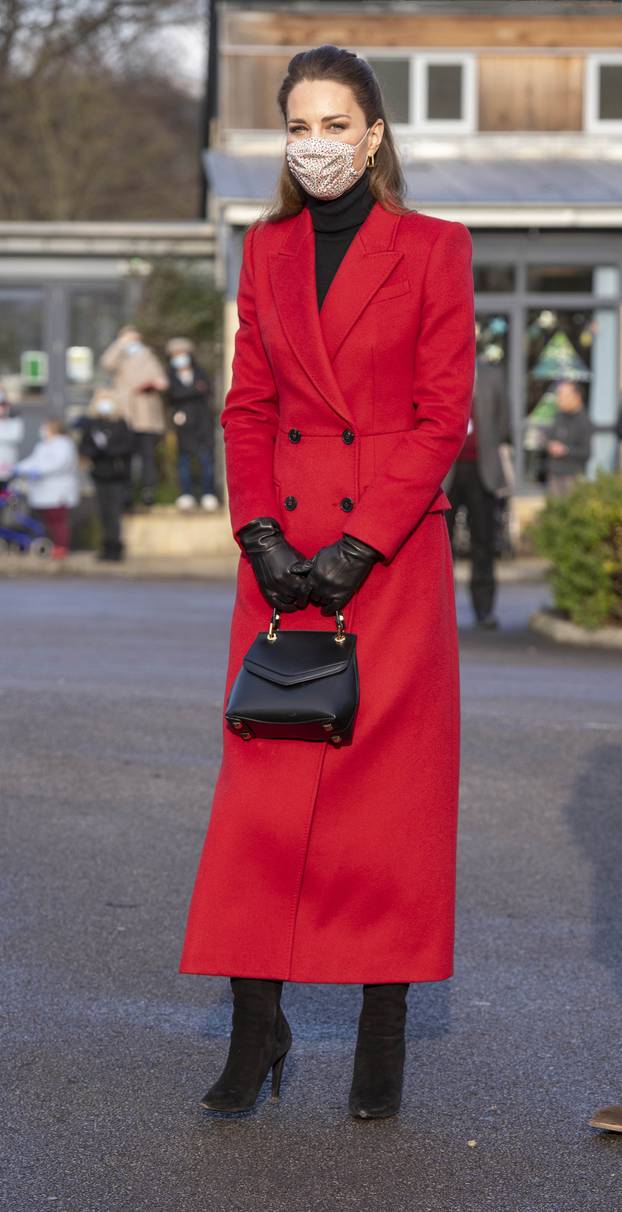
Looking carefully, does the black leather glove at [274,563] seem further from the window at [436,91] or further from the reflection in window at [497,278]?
the window at [436,91]

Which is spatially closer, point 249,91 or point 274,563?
point 274,563

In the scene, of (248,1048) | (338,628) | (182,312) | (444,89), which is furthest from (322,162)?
(444,89)

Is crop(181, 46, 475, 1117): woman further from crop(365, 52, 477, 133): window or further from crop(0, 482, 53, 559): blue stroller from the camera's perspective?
crop(365, 52, 477, 133): window

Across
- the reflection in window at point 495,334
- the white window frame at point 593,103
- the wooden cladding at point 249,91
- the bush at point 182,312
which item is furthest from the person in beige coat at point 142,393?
the white window frame at point 593,103

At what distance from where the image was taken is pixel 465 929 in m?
6.20

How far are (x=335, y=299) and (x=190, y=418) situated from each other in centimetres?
1906

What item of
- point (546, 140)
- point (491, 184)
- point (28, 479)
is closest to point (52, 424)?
point (28, 479)

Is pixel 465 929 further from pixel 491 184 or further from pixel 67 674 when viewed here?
pixel 491 184

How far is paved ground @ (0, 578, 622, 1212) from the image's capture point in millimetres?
4031

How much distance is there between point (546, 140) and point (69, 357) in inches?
280

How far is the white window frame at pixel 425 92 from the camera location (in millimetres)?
28188

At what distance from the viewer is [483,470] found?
14445 mm

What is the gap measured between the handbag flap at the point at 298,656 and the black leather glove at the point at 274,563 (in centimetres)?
7

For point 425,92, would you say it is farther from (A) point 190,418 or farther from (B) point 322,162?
(B) point 322,162
